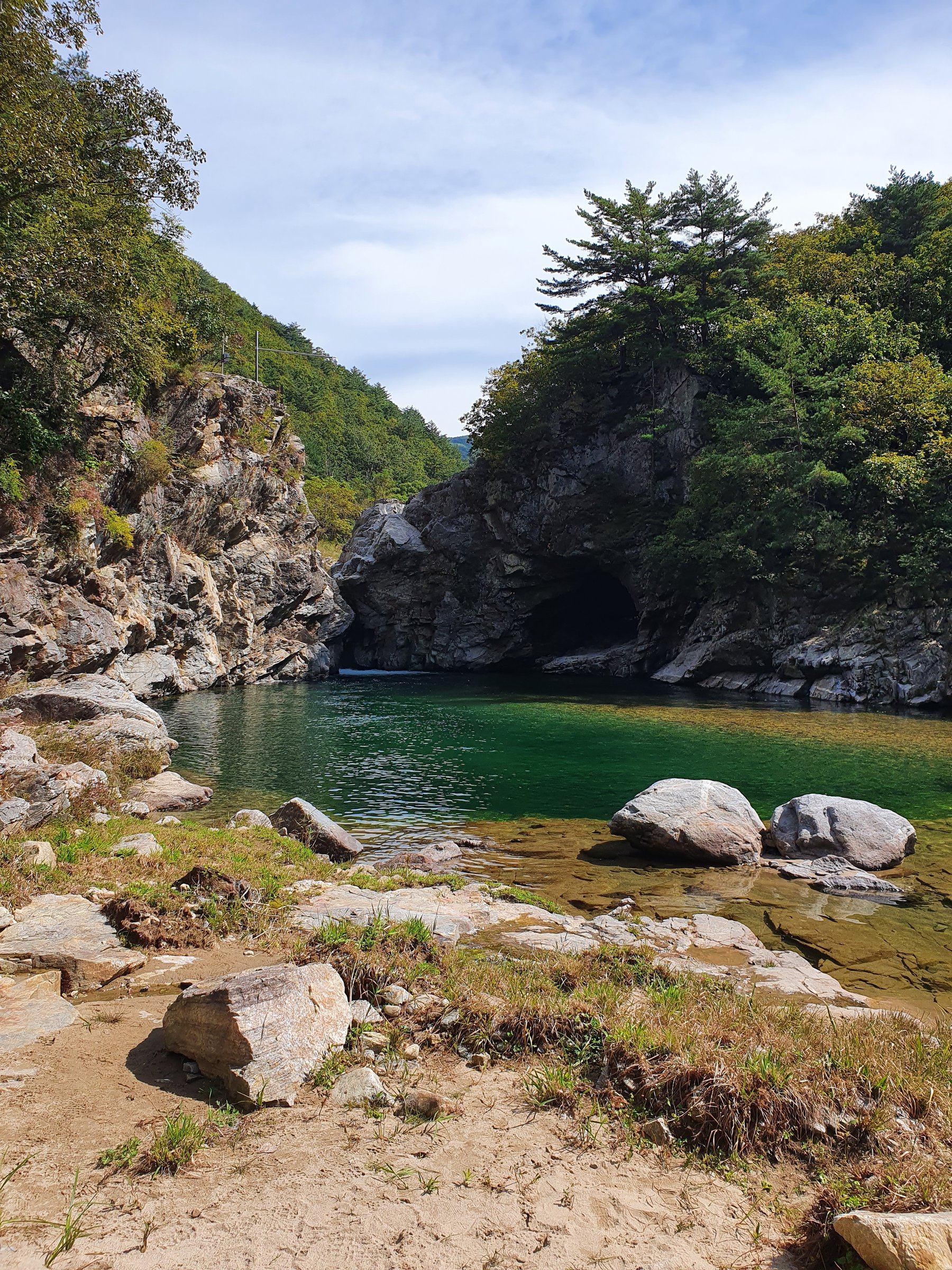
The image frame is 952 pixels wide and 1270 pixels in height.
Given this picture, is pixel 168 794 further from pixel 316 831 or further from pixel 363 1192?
pixel 363 1192

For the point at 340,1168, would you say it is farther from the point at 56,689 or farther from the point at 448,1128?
the point at 56,689

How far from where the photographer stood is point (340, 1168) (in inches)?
134

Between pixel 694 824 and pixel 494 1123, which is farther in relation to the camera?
pixel 694 824

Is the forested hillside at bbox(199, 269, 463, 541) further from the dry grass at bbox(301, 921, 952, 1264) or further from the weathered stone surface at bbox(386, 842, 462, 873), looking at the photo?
the dry grass at bbox(301, 921, 952, 1264)

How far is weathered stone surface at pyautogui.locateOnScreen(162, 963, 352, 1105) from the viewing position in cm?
404

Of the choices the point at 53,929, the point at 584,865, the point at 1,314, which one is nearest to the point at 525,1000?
the point at 53,929

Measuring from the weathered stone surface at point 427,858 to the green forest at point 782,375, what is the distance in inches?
1118

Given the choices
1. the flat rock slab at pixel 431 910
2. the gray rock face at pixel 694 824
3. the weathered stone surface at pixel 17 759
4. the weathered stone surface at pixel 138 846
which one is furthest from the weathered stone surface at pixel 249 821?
the gray rock face at pixel 694 824

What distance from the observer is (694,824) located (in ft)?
37.0

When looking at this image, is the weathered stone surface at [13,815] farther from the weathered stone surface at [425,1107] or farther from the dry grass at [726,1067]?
the weathered stone surface at [425,1107]

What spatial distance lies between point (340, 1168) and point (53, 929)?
13.3 ft

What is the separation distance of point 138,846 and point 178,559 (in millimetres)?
32588

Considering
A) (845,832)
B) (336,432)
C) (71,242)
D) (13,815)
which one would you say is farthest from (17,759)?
(336,432)

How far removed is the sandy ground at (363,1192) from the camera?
289 centimetres
